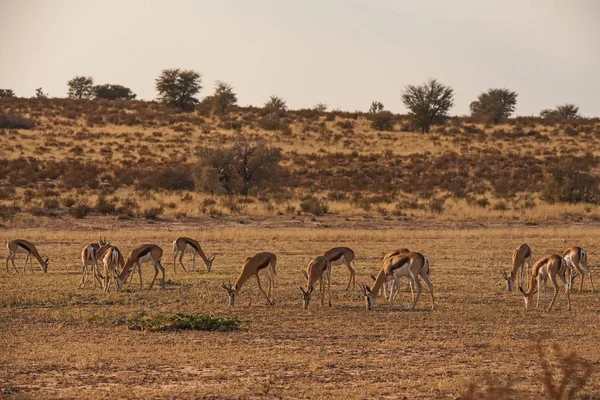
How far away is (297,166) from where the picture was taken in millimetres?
54031

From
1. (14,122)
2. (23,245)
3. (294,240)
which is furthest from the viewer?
(14,122)

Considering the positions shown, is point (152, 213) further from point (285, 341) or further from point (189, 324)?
point (285, 341)

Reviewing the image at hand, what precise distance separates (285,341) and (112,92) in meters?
80.2

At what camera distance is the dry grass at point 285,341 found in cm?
986

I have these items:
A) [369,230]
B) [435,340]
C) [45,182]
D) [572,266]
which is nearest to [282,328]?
[435,340]

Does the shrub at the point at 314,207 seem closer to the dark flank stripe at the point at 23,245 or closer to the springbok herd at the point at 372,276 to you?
the dark flank stripe at the point at 23,245

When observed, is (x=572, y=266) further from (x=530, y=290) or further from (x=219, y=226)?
(x=219, y=226)

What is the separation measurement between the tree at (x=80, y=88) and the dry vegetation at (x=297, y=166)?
12.2m

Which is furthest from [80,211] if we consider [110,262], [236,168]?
[110,262]

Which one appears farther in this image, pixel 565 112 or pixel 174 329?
pixel 565 112

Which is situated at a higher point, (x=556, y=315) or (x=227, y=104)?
(x=227, y=104)

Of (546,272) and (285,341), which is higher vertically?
(546,272)

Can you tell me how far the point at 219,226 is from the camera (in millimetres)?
35062

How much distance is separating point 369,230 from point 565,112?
57.2 metres
